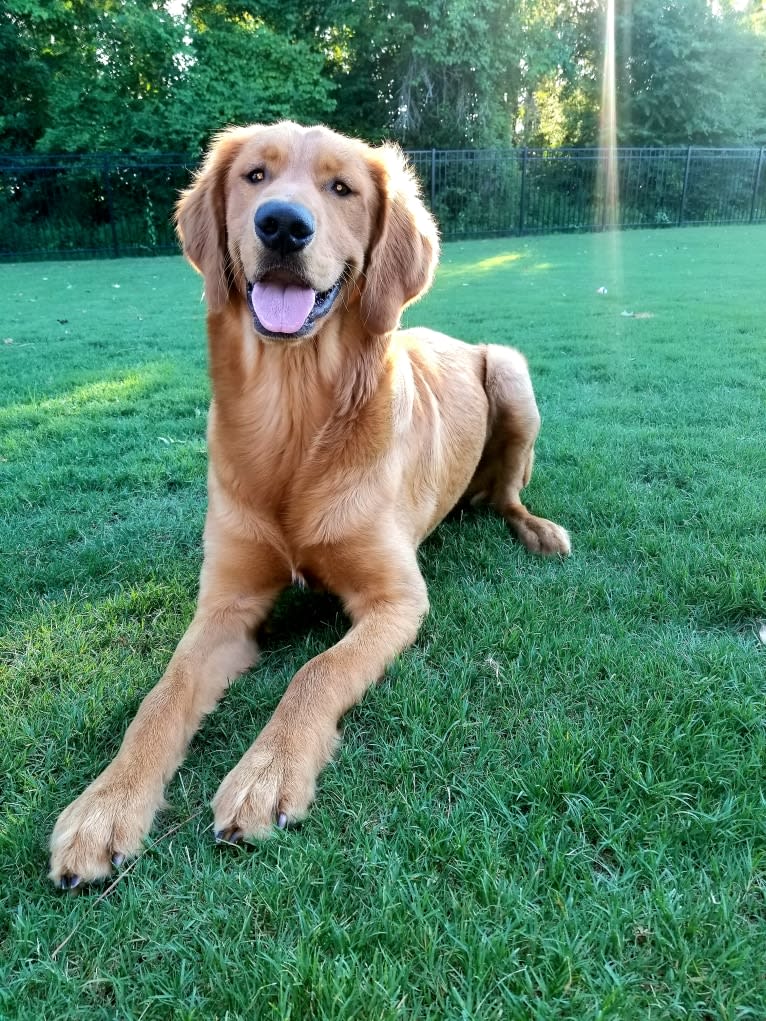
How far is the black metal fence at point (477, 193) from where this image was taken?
18.5 metres

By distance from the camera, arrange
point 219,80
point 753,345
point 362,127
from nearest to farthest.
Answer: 1. point 753,345
2. point 219,80
3. point 362,127

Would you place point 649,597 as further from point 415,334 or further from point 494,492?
point 415,334

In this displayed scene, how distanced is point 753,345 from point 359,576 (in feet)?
18.1

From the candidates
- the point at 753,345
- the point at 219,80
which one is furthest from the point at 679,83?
the point at 753,345

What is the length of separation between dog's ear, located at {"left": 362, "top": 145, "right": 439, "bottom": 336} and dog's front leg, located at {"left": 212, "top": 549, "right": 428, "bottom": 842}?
88 cm

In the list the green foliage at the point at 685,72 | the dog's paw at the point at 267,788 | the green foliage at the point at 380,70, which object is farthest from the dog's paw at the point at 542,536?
the green foliage at the point at 685,72

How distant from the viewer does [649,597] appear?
2.46 m

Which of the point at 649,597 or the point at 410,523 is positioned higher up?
the point at 410,523

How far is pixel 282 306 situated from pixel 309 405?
0.34 metres

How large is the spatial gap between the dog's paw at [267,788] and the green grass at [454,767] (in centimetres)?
5

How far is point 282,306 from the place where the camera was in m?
2.33

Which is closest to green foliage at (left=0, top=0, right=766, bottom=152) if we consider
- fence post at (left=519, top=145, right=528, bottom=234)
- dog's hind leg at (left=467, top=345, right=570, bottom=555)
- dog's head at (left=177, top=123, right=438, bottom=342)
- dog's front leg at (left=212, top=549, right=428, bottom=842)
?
fence post at (left=519, top=145, right=528, bottom=234)

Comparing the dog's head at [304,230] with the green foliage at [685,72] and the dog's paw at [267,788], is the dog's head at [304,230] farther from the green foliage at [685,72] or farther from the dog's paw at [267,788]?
the green foliage at [685,72]

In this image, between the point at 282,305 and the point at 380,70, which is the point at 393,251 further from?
the point at 380,70
